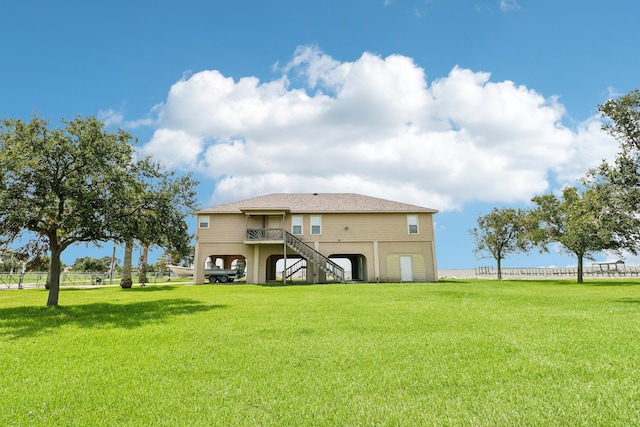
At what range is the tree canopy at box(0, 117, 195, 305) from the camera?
13.4 meters

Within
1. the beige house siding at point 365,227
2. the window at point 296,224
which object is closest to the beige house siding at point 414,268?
the beige house siding at point 365,227

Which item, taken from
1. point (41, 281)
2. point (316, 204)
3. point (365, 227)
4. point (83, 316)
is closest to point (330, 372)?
point (83, 316)

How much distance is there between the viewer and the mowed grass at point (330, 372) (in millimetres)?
4004

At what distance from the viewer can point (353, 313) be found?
433 inches

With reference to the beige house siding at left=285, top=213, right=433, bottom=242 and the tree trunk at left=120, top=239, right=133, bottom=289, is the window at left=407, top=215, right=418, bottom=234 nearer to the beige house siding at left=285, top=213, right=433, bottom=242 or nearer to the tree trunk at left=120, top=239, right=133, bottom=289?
the beige house siding at left=285, top=213, right=433, bottom=242

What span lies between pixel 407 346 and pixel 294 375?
2.46m

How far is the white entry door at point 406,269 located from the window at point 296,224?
27.9 feet

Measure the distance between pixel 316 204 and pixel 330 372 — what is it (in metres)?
26.0

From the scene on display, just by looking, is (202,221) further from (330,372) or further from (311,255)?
(330,372)

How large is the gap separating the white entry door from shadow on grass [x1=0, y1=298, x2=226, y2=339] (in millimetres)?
18804

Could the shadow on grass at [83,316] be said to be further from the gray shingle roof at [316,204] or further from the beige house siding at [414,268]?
the beige house siding at [414,268]

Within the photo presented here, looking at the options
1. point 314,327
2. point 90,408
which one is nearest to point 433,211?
point 314,327

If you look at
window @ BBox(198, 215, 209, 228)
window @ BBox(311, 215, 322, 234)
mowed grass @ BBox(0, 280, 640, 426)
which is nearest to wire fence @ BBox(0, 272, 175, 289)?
window @ BBox(198, 215, 209, 228)

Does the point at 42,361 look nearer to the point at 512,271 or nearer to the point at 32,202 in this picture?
the point at 32,202
